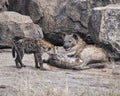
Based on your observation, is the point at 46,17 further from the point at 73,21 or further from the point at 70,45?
the point at 70,45

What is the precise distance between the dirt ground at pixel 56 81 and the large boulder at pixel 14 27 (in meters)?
2.70

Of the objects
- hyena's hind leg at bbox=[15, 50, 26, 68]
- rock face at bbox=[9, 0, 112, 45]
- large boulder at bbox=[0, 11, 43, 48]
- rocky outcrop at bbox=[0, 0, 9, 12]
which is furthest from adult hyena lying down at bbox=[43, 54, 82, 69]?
rocky outcrop at bbox=[0, 0, 9, 12]

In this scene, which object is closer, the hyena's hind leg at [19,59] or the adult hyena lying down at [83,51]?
the hyena's hind leg at [19,59]

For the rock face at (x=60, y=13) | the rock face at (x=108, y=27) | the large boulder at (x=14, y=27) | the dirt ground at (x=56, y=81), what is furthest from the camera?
the rock face at (x=60, y=13)

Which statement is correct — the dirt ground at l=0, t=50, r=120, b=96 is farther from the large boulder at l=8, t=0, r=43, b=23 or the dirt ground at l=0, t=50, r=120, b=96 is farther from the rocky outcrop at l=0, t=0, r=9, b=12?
the large boulder at l=8, t=0, r=43, b=23

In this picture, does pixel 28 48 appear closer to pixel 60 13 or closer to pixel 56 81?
pixel 56 81

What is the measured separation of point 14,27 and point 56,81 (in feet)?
19.5

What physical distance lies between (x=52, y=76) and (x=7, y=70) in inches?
42.3

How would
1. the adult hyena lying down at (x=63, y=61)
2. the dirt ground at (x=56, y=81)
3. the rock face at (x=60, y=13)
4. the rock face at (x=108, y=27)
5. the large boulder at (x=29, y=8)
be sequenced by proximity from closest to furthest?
the dirt ground at (x=56, y=81), the adult hyena lying down at (x=63, y=61), the rock face at (x=108, y=27), the rock face at (x=60, y=13), the large boulder at (x=29, y=8)

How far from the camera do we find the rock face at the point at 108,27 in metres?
13.8

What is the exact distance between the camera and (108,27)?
1397 centimetres

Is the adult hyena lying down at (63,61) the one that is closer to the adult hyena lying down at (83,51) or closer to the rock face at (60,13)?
the adult hyena lying down at (83,51)

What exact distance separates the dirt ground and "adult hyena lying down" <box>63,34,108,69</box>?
21.2 inches

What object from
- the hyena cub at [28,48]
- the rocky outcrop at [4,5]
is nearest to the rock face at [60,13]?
the rocky outcrop at [4,5]
